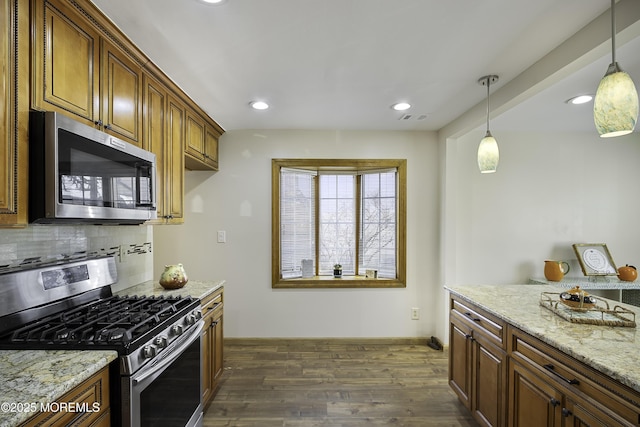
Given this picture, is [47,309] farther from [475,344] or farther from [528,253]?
[528,253]

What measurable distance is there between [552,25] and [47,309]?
296 centimetres

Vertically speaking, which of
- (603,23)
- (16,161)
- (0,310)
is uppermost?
(603,23)

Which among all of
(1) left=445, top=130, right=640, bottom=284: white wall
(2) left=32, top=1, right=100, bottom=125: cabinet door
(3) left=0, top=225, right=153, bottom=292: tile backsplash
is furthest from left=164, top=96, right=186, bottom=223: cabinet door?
(1) left=445, top=130, right=640, bottom=284: white wall

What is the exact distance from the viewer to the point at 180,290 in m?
2.38

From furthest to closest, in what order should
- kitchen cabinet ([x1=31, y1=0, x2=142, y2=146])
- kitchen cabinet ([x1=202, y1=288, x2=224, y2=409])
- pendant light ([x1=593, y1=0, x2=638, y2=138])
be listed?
kitchen cabinet ([x1=202, y1=288, x2=224, y2=409]), kitchen cabinet ([x1=31, y1=0, x2=142, y2=146]), pendant light ([x1=593, y1=0, x2=638, y2=138])

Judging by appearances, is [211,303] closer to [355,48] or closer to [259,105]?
[259,105]

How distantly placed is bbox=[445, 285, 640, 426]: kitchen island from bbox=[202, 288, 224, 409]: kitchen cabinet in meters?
1.87

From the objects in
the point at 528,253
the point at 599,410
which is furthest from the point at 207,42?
the point at 528,253

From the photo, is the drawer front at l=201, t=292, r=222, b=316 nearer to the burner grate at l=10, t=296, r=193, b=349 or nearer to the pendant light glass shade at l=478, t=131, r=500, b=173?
the burner grate at l=10, t=296, r=193, b=349

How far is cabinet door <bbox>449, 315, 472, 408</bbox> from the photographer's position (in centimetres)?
225

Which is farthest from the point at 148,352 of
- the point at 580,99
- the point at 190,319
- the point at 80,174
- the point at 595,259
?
the point at 595,259

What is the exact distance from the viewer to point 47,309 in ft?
5.38

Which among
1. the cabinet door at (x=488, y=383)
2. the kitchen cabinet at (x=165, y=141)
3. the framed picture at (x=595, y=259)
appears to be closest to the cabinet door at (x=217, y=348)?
the kitchen cabinet at (x=165, y=141)

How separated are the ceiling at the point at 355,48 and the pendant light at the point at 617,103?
48 centimetres
